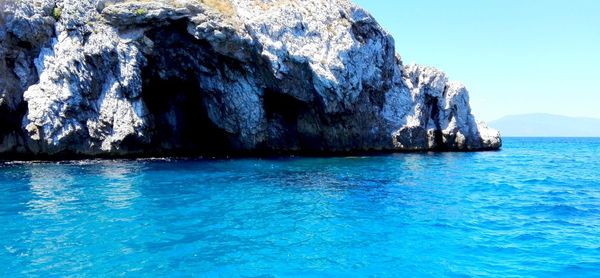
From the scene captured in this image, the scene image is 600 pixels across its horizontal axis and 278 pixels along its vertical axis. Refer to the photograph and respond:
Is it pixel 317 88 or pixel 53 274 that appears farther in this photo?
pixel 317 88

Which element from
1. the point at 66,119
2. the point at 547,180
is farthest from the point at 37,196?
the point at 547,180

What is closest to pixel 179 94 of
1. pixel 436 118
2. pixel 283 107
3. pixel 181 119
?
pixel 181 119

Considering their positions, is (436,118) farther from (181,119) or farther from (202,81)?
(181,119)

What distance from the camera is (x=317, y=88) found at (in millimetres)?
38562

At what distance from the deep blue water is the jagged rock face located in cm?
750

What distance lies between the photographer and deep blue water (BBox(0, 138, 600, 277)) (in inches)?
Result: 400

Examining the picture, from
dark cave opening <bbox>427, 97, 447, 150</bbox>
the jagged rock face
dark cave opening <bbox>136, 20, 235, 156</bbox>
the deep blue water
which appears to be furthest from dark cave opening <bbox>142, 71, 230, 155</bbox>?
dark cave opening <bbox>427, 97, 447, 150</bbox>

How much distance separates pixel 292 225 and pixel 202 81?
2589cm

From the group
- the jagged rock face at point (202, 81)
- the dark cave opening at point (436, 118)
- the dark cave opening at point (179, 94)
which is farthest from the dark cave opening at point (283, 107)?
the dark cave opening at point (436, 118)

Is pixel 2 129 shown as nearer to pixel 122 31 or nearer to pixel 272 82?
pixel 122 31

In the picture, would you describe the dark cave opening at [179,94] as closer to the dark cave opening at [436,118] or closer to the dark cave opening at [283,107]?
the dark cave opening at [283,107]

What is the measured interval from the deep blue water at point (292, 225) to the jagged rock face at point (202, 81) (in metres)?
7.50

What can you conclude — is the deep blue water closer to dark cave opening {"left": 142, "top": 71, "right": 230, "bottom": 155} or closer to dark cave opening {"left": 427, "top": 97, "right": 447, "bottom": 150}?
dark cave opening {"left": 142, "top": 71, "right": 230, "bottom": 155}

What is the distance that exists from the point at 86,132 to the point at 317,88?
19.4 m
